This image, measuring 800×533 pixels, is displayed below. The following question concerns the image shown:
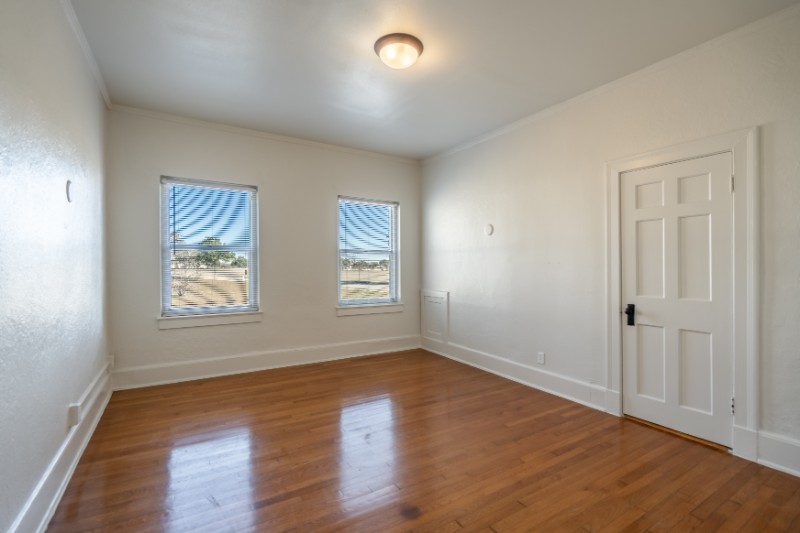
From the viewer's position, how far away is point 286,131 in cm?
469

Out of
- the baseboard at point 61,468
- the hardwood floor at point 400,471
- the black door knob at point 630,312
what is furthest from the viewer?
the black door knob at point 630,312

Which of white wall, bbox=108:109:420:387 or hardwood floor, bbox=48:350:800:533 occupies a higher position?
white wall, bbox=108:109:420:387

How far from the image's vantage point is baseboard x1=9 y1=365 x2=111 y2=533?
5.82 feet

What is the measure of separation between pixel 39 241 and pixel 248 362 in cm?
299

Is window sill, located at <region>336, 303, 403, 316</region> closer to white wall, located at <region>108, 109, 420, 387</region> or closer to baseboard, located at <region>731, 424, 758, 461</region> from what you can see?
white wall, located at <region>108, 109, 420, 387</region>

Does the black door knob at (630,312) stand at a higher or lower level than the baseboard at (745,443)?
higher

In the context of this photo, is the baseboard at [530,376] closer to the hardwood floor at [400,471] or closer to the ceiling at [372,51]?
the hardwood floor at [400,471]

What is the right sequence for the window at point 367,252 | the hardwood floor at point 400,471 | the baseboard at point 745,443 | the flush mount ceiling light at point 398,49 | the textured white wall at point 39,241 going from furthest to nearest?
1. the window at point 367,252
2. the flush mount ceiling light at point 398,49
3. the baseboard at point 745,443
4. the hardwood floor at point 400,471
5. the textured white wall at point 39,241

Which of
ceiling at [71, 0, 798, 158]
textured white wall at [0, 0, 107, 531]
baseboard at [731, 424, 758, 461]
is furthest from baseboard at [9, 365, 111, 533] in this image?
baseboard at [731, 424, 758, 461]

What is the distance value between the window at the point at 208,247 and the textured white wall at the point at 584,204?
2.65 m

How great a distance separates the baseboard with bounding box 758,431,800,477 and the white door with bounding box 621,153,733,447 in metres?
0.20

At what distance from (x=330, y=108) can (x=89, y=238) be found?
250 centimetres

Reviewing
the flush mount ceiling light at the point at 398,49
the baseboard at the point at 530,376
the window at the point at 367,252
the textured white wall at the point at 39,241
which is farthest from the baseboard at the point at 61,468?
the baseboard at the point at 530,376

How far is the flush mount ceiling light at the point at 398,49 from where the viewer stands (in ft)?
8.87
